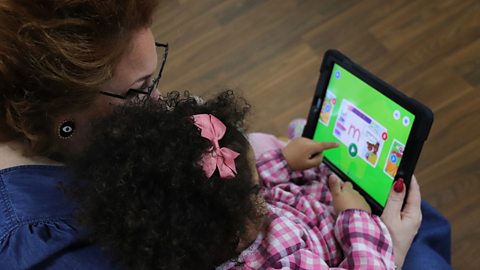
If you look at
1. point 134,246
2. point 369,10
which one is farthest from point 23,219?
point 369,10

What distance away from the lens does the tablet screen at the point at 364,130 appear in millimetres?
1030

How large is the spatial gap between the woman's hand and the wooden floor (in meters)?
0.46

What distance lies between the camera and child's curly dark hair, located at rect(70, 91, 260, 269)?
70cm

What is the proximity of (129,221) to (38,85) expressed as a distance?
0.71ft

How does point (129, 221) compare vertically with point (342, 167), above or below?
above

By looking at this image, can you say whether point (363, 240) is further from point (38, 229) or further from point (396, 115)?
point (38, 229)

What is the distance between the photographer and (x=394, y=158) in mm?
1036

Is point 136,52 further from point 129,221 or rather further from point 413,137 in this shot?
point 413,137

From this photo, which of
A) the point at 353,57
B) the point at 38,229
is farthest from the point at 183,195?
the point at 353,57

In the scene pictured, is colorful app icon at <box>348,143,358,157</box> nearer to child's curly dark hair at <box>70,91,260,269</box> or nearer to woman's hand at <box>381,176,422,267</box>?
woman's hand at <box>381,176,422,267</box>

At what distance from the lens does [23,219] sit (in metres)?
→ 0.76

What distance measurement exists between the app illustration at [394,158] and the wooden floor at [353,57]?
0.46m

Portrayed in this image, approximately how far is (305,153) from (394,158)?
6.7 inches

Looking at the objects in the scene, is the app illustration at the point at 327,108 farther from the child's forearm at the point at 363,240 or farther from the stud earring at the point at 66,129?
the stud earring at the point at 66,129
